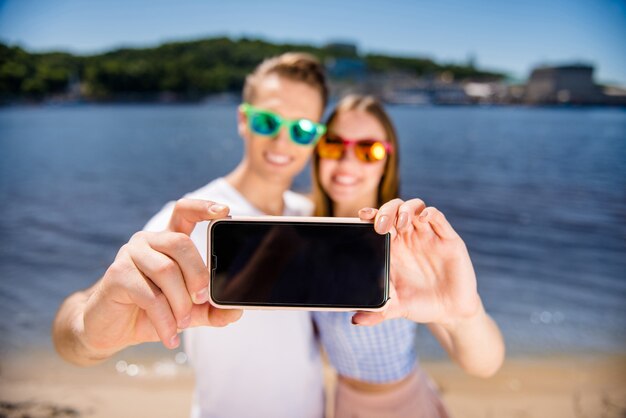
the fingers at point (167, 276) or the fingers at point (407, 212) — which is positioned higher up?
the fingers at point (407, 212)

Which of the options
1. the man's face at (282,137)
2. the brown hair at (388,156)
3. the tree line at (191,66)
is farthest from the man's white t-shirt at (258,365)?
the tree line at (191,66)

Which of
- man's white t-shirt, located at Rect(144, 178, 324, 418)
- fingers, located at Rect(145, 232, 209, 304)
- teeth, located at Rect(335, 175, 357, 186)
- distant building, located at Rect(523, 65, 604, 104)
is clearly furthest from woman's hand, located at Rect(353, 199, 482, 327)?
distant building, located at Rect(523, 65, 604, 104)

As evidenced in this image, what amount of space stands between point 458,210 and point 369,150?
1210 cm

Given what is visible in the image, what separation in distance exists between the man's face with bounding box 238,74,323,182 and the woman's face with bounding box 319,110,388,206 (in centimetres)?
15

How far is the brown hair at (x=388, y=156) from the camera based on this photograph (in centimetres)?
263

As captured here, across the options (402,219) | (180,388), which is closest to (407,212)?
(402,219)

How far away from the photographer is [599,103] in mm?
30203

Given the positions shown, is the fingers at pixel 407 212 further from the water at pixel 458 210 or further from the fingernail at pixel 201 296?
the water at pixel 458 210

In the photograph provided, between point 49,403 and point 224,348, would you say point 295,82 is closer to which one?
point 224,348

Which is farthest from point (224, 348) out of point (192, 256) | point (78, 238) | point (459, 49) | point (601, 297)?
point (459, 49)

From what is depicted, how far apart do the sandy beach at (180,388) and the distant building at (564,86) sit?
2761cm

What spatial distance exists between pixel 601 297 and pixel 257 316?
8490mm

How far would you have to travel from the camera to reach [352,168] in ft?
8.07

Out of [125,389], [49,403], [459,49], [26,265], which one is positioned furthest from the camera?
[459,49]
